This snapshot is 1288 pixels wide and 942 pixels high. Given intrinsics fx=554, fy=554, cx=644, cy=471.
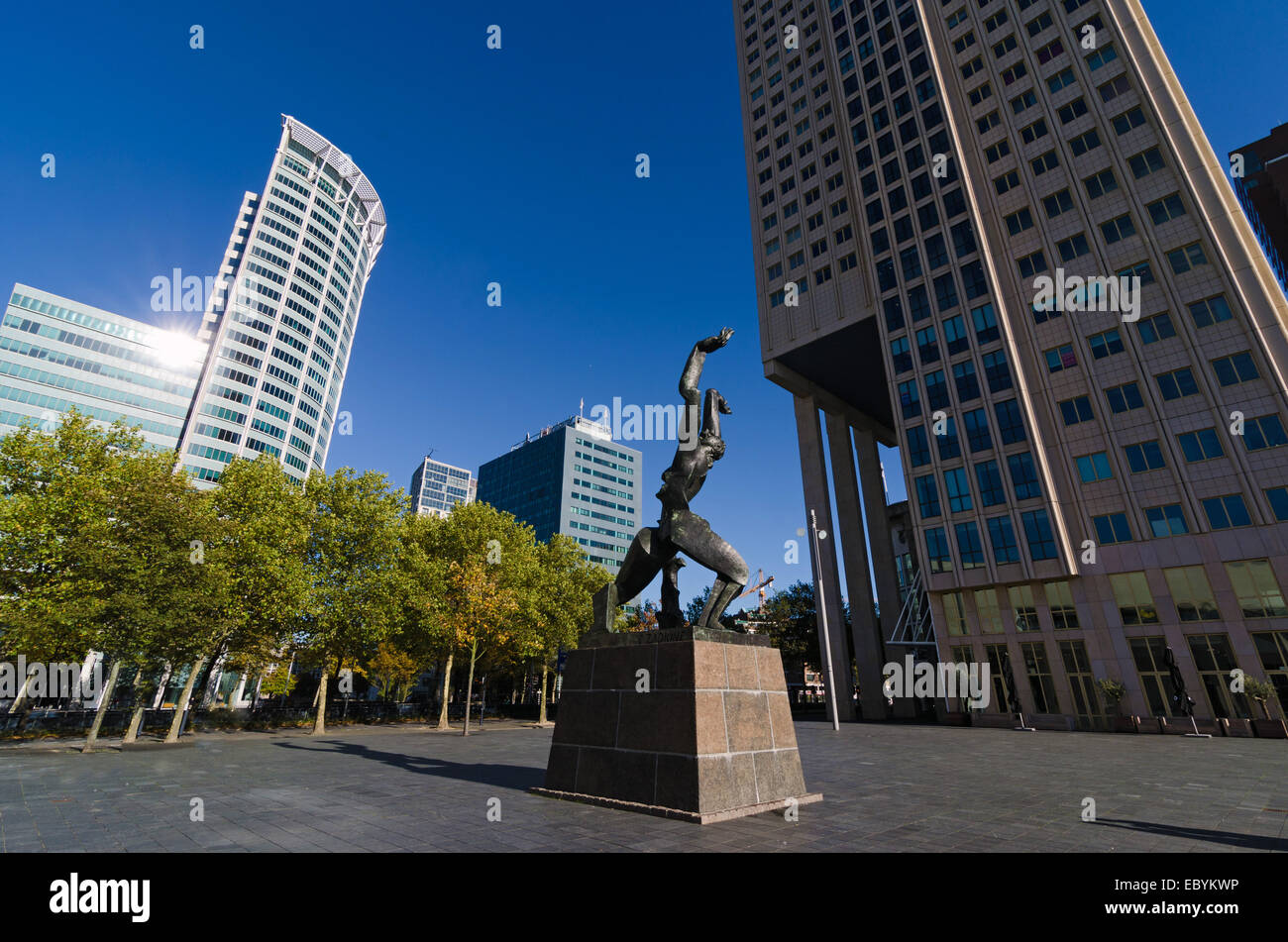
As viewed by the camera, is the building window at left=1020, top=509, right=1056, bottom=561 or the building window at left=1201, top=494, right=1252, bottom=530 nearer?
the building window at left=1201, top=494, right=1252, bottom=530

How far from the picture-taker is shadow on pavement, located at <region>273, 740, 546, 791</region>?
1132 centimetres

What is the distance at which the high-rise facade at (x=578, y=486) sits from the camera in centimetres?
12038

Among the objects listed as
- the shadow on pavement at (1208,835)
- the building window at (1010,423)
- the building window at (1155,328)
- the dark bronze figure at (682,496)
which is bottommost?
the shadow on pavement at (1208,835)

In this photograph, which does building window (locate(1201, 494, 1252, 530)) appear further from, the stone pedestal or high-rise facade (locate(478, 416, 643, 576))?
high-rise facade (locate(478, 416, 643, 576))

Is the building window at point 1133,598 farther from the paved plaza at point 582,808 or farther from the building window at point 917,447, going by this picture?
the paved plaza at point 582,808

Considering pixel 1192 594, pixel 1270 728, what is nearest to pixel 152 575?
pixel 1270 728

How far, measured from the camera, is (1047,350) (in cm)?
3706

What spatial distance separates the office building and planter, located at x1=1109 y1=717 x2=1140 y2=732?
61533 millimetres

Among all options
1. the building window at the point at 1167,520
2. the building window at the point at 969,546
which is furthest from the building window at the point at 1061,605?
the building window at the point at 1167,520

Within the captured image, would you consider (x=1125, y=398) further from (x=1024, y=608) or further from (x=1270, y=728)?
(x=1270, y=728)

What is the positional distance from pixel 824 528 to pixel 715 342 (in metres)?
40.4

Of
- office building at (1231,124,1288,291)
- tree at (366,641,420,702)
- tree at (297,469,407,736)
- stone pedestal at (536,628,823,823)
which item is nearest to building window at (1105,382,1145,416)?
stone pedestal at (536,628,823,823)

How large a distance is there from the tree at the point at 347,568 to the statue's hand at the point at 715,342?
26503 mm

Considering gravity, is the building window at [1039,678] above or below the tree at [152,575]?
below
